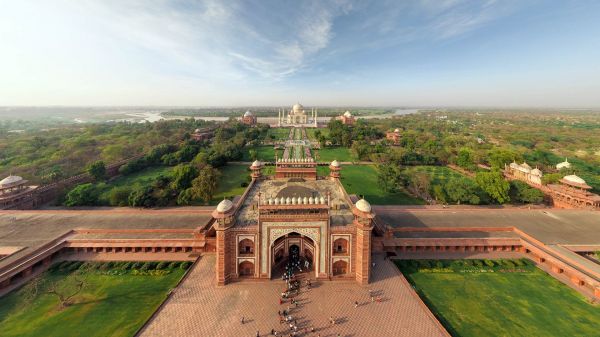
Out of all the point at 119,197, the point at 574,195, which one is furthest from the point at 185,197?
the point at 574,195

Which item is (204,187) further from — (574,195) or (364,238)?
(574,195)

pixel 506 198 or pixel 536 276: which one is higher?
pixel 506 198

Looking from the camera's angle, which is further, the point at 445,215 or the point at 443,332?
the point at 445,215

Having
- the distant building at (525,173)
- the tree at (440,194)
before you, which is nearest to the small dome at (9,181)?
the tree at (440,194)

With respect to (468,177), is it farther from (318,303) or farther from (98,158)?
(98,158)

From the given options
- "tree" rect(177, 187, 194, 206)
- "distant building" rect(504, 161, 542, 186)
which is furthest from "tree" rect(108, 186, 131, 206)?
"distant building" rect(504, 161, 542, 186)

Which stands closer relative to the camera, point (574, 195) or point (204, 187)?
point (574, 195)

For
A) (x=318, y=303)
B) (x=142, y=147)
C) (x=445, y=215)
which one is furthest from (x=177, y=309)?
(x=142, y=147)
